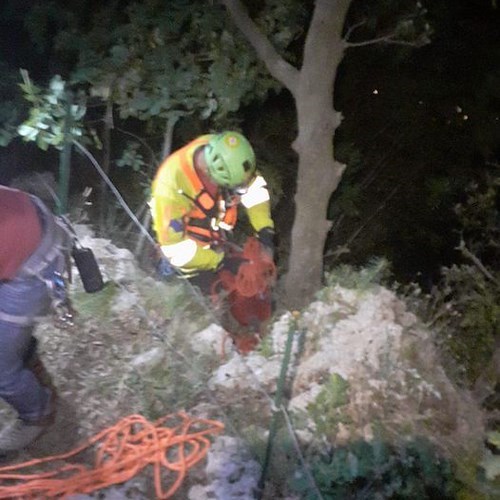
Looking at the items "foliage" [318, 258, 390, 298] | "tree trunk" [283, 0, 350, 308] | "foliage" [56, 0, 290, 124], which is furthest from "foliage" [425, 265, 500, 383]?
"foliage" [56, 0, 290, 124]

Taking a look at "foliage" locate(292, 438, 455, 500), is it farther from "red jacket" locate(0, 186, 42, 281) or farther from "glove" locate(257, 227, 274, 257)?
"glove" locate(257, 227, 274, 257)

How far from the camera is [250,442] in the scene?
12.9 feet

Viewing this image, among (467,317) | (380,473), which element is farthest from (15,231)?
(467,317)

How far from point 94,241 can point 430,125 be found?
5.43 metres

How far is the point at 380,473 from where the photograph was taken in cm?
360

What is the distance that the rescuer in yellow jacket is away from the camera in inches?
191

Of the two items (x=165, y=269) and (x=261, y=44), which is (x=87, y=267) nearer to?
(x=165, y=269)

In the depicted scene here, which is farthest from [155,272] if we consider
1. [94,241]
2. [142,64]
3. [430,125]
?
[430,125]

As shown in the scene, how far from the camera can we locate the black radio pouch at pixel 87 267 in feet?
13.5

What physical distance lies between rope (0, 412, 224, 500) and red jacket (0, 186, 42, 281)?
1013 millimetres

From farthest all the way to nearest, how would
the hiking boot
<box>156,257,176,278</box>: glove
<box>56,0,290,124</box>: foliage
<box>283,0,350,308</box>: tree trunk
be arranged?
<box>56,0,290,124</box>: foliage
<box>156,257,176,278</box>: glove
<box>283,0,350,308</box>: tree trunk
the hiking boot

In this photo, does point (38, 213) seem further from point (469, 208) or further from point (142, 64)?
point (469, 208)

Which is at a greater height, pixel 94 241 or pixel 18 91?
pixel 18 91

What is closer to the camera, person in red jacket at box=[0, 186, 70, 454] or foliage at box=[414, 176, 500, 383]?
person in red jacket at box=[0, 186, 70, 454]
